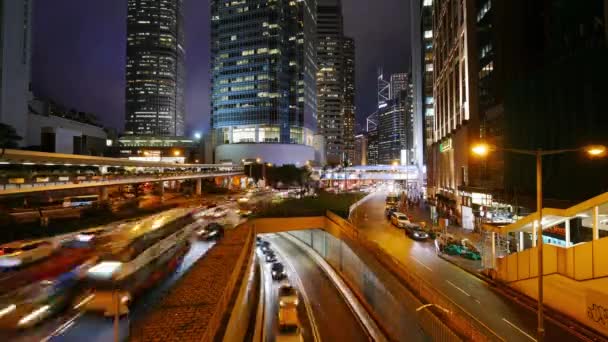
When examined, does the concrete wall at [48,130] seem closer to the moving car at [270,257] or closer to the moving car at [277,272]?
the moving car at [270,257]

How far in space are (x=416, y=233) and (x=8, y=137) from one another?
76.6m

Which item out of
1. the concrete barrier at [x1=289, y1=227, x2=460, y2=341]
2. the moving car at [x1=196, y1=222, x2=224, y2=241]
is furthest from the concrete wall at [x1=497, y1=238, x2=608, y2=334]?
the moving car at [x1=196, y1=222, x2=224, y2=241]

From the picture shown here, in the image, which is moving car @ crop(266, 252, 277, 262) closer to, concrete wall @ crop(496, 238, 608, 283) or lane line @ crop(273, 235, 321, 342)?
lane line @ crop(273, 235, 321, 342)

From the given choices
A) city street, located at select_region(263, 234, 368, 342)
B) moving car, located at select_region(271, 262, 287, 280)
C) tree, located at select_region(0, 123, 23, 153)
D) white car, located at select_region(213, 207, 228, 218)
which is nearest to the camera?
city street, located at select_region(263, 234, 368, 342)

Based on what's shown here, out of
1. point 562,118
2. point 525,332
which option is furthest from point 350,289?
point 562,118

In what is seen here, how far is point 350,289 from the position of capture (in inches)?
966

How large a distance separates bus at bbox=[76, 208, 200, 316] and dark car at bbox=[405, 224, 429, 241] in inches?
767

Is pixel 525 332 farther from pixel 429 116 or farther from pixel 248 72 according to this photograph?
pixel 248 72

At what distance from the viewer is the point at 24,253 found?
70.1ft

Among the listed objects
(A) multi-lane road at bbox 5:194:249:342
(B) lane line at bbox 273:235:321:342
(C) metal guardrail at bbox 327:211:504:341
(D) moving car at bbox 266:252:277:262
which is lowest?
(B) lane line at bbox 273:235:321:342

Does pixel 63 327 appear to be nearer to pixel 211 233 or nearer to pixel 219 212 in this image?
pixel 211 233

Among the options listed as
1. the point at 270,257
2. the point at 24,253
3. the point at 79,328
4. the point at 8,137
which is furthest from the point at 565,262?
the point at 8,137

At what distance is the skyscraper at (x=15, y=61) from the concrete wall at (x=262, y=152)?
6188 centimetres

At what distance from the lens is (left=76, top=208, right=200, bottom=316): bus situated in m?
15.1
